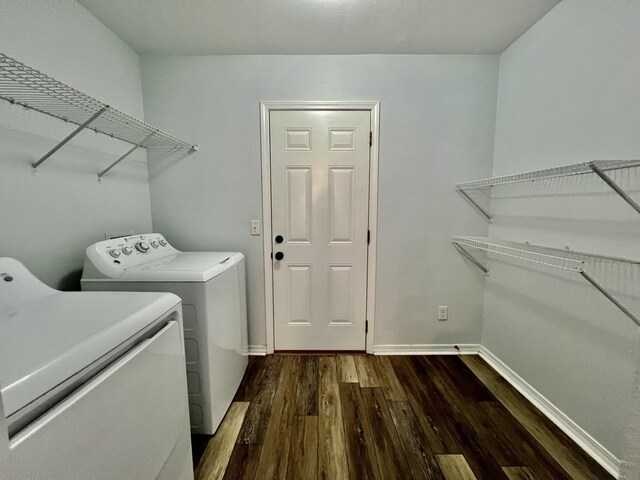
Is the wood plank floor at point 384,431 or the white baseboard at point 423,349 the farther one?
the white baseboard at point 423,349

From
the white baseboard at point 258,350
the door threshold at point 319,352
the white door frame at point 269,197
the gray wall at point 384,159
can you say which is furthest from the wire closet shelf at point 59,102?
the door threshold at point 319,352

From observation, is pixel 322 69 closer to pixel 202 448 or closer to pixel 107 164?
pixel 107 164

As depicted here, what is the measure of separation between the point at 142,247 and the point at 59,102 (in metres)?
0.80

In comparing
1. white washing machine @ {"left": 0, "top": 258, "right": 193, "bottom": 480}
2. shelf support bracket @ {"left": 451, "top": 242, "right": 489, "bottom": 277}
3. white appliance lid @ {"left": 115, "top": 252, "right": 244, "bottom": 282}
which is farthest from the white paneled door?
white washing machine @ {"left": 0, "top": 258, "right": 193, "bottom": 480}

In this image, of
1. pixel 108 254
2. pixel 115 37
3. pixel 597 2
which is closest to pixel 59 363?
pixel 108 254

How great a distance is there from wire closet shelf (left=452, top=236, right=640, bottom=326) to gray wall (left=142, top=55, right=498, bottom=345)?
106mm

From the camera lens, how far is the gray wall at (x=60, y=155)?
1.15 m

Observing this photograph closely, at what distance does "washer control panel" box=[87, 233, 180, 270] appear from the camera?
4.33ft

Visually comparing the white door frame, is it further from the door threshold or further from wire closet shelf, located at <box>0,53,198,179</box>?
wire closet shelf, located at <box>0,53,198,179</box>

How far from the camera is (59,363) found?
0.56 metres

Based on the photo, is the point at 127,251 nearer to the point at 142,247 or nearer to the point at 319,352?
the point at 142,247

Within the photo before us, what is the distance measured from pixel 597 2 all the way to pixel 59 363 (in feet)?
8.11

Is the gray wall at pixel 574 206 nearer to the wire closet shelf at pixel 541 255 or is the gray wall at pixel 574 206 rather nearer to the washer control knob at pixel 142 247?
the wire closet shelf at pixel 541 255

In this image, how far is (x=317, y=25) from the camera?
63.5 inches
